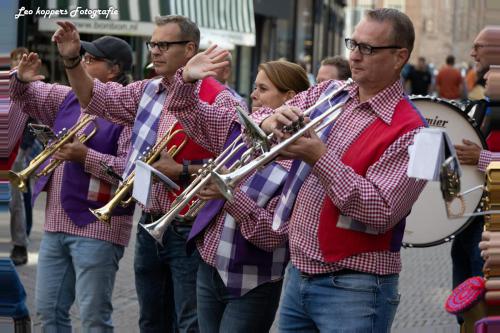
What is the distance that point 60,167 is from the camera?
19.6ft

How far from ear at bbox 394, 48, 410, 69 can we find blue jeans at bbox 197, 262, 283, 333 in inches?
45.9

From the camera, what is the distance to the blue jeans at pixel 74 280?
576cm

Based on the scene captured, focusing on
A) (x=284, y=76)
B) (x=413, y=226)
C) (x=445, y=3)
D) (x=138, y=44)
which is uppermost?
(x=284, y=76)

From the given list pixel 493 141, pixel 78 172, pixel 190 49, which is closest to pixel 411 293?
pixel 493 141

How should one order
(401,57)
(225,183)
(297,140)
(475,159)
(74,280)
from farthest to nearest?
(74,280), (475,159), (401,57), (225,183), (297,140)

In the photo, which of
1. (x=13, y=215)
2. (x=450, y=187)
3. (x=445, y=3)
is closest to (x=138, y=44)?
(x=13, y=215)

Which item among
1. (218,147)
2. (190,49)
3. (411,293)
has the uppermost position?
(190,49)

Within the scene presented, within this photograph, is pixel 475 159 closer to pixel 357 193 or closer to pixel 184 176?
pixel 184 176

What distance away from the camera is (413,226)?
229 inches

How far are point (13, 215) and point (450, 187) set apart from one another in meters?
6.74

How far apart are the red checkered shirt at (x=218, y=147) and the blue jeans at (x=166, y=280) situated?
506mm

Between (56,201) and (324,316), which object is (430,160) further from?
(56,201)

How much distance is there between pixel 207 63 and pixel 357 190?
0.97 metres

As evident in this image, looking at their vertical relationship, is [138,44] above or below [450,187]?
below
